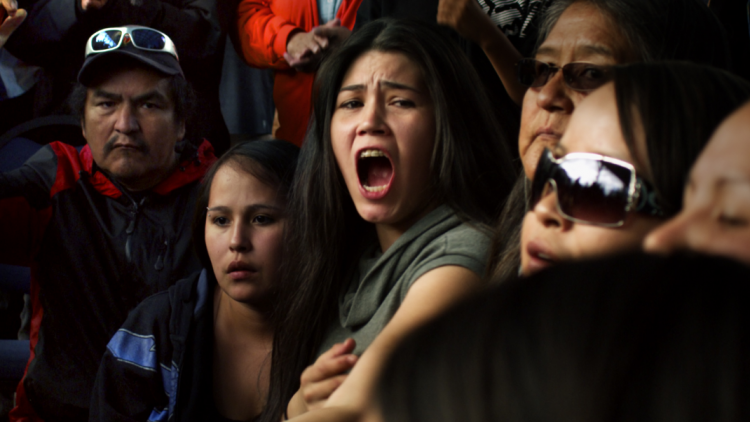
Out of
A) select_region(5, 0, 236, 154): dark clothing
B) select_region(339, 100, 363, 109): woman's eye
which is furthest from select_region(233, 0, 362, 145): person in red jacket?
select_region(339, 100, 363, 109): woman's eye

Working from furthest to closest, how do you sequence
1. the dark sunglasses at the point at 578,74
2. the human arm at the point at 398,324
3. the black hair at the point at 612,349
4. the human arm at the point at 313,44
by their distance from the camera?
the human arm at the point at 313,44 → the dark sunglasses at the point at 578,74 → the human arm at the point at 398,324 → the black hair at the point at 612,349

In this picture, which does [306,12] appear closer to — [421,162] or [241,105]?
[241,105]

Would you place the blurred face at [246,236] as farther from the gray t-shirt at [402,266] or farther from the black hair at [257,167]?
the gray t-shirt at [402,266]

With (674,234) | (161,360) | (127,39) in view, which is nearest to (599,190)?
(674,234)

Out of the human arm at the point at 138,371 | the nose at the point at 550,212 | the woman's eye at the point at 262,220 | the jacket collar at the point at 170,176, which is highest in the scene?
the nose at the point at 550,212

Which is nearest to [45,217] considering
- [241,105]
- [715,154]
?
[241,105]

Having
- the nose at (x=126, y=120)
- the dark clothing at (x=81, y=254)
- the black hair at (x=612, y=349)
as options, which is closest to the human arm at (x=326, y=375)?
the black hair at (x=612, y=349)

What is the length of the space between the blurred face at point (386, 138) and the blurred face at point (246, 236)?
1.08 ft

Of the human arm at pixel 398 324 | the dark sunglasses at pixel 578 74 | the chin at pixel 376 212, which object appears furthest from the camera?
the chin at pixel 376 212

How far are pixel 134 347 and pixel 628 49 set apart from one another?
131 centimetres

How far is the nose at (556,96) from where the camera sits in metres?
0.97

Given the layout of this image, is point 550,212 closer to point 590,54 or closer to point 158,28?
point 590,54

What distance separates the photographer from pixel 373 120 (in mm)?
1212

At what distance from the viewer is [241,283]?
→ 1.54 meters
